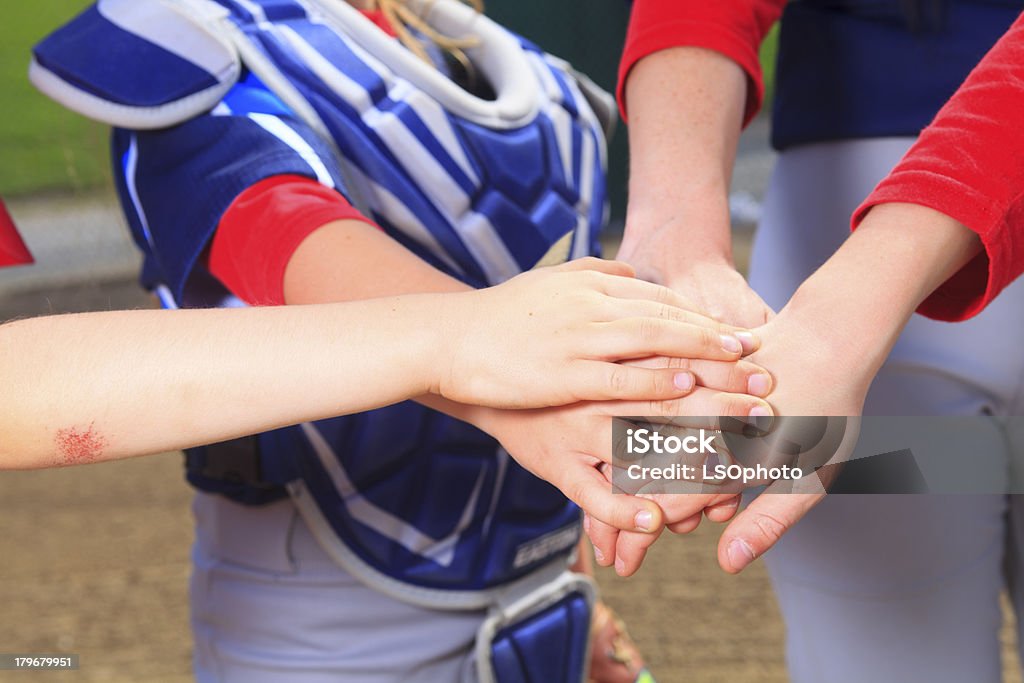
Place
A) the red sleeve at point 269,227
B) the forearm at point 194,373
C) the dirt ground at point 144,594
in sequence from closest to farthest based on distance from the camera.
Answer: the forearm at point 194,373 < the red sleeve at point 269,227 < the dirt ground at point 144,594

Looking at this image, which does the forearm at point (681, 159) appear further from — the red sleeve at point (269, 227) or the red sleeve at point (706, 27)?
the red sleeve at point (269, 227)

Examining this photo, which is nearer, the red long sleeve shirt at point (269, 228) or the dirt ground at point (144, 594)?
the red long sleeve shirt at point (269, 228)

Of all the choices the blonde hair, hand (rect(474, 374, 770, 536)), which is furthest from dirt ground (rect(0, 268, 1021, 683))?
hand (rect(474, 374, 770, 536))

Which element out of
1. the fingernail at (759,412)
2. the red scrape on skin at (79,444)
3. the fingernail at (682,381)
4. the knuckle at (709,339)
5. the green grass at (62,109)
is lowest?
the green grass at (62,109)

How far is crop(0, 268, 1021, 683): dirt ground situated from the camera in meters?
1.42

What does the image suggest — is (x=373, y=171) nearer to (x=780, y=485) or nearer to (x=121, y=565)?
(x=780, y=485)

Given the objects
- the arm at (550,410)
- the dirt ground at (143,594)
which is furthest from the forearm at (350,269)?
the dirt ground at (143,594)

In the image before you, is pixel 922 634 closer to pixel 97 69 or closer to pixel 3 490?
pixel 97 69

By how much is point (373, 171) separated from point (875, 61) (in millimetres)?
344

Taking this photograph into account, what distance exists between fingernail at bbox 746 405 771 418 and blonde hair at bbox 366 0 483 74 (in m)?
0.37

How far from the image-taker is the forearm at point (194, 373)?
19.4 inches

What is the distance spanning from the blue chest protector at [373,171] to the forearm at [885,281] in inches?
9.3

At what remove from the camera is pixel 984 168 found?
55cm

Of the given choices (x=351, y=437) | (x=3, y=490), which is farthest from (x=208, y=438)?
(x=3, y=490)
